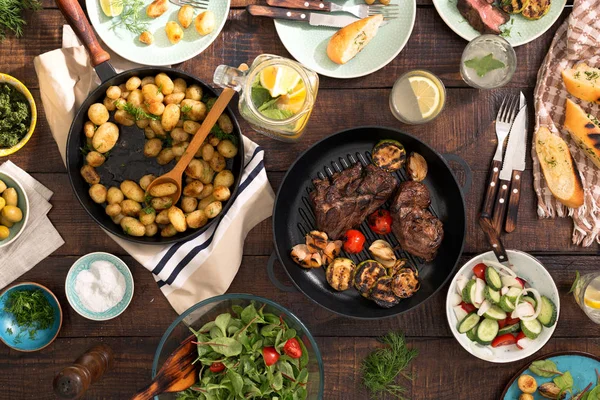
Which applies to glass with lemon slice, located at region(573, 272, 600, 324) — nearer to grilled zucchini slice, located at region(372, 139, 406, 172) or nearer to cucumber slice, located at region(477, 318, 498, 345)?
cucumber slice, located at region(477, 318, 498, 345)

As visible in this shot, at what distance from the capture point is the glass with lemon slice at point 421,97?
2.49 meters

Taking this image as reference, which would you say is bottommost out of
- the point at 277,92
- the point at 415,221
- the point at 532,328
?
the point at 532,328

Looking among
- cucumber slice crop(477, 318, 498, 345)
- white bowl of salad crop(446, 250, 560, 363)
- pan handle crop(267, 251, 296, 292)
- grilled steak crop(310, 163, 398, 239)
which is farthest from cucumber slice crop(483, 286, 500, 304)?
pan handle crop(267, 251, 296, 292)

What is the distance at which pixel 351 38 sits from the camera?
2439mm

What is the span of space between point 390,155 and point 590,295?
108 cm

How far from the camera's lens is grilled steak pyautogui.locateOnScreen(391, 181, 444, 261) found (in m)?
2.43

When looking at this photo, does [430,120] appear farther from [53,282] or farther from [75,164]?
[53,282]

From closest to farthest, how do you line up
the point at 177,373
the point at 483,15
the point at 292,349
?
1. the point at 177,373
2. the point at 292,349
3. the point at 483,15

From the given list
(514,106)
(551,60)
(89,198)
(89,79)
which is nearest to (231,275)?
(89,198)

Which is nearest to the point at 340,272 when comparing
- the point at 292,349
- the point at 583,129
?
the point at 292,349

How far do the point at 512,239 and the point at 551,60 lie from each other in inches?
32.6

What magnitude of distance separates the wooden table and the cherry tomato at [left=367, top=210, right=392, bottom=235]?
39cm

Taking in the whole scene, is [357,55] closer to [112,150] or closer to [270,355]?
[112,150]

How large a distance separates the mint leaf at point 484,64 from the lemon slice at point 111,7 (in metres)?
1.54
